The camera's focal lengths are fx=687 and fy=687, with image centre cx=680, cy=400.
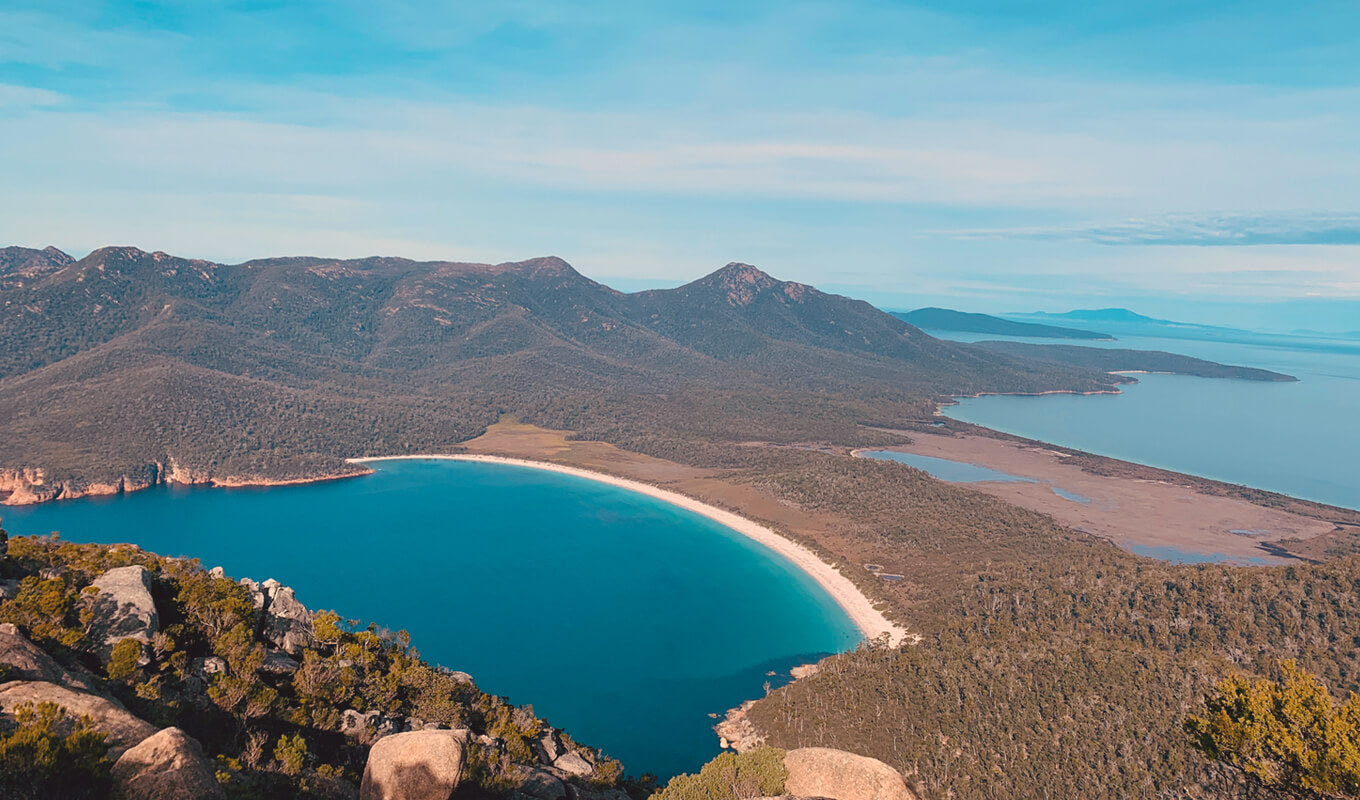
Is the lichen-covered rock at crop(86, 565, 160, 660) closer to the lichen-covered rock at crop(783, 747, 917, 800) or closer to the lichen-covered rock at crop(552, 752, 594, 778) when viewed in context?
the lichen-covered rock at crop(552, 752, 594, 778)

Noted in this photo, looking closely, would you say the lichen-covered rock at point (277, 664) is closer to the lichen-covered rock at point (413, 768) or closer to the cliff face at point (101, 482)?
the lichen-covered rock at point (413, 768)

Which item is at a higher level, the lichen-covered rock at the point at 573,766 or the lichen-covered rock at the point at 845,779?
the lichen-covered rock at the point at 845,779

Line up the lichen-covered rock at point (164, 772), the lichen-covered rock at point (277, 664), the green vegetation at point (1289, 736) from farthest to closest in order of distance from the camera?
the lichen-covered rock at point (277, 664), the green vegetation at point (1289, 736), the lichen-covered rock at point (164, 772)

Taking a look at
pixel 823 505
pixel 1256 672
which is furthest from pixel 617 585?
pixel 1256 672

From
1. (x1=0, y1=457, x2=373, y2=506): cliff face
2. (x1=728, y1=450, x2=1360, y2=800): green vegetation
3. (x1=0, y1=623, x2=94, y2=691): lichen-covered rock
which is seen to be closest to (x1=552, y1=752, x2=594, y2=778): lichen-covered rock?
(x1=0, y1=623, x2=94, y2=691): lichen-covered rock

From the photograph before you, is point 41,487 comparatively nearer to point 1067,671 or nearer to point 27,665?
point 27,665

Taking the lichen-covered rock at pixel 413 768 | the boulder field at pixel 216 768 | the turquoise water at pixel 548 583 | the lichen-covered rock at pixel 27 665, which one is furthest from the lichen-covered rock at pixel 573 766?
the turquoise water at pixel 548 583
